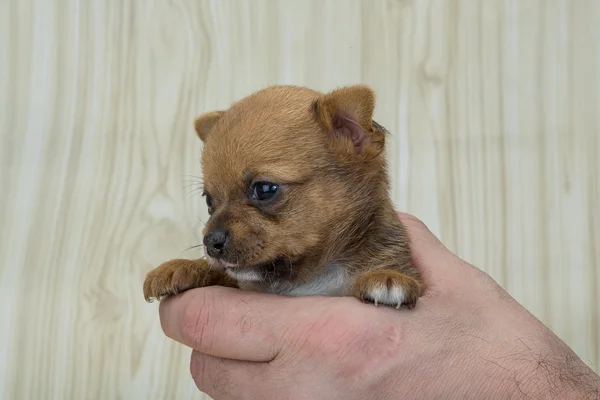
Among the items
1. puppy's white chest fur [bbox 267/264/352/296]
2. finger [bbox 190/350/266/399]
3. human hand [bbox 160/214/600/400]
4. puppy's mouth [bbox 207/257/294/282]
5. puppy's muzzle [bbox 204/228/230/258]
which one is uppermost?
puppy's muzzle [bbox 204/228/230/258]

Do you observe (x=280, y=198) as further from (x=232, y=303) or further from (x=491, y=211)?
(x=491, y=211)

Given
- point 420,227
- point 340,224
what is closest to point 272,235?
point 340,224

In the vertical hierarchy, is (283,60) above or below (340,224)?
above

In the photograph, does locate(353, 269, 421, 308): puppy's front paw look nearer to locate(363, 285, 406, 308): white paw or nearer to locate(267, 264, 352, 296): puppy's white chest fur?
locate(363, 285, 406, 308): white paw

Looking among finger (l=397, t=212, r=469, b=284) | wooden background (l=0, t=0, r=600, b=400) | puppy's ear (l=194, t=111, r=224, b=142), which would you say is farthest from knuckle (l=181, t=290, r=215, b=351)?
wooden background (l=0, t=0, r=600, b=400)

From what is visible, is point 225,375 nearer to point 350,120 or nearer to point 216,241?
point 216,241
